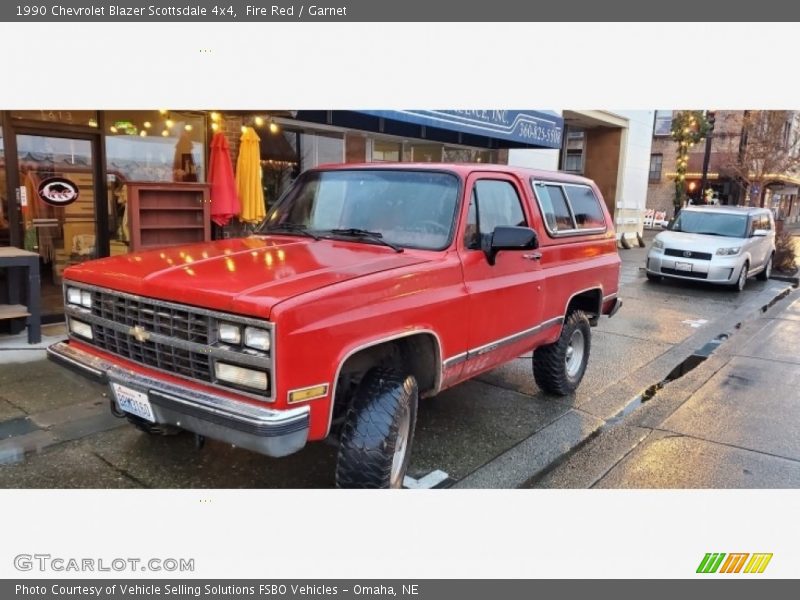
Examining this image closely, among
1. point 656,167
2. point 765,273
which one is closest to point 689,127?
point 765,273

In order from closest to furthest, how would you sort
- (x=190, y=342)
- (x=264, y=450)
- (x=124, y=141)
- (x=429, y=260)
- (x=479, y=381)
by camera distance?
(x=264, y=450), (x=190, y=342), (x=429, y=260), (x=479, y=381), (x=124, y=141)

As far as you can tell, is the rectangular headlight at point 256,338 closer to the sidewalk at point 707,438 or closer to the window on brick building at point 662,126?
the sidewalk at point 707,438

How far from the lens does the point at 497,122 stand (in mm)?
9766

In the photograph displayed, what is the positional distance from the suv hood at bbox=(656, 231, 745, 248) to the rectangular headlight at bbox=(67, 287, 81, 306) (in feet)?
36.6

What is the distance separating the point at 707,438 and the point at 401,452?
263cm

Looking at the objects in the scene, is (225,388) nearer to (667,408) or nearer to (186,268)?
(186,268)

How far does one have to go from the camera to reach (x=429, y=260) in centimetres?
354

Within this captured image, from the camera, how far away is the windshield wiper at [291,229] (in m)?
4.04

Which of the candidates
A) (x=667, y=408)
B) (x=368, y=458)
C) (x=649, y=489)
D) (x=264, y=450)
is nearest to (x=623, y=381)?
(x=667, y=408)

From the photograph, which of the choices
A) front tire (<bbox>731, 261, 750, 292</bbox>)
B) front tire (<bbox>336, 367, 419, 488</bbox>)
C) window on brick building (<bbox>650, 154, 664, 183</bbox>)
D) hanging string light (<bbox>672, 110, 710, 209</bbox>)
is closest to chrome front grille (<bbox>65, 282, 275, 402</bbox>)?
front tire (<bbox>336, 367, 419, 488</bbox>)

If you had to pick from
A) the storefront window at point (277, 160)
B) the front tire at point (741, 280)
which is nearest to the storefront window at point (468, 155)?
the storefront window at point (277, 160)

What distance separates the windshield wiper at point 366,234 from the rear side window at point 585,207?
2.24 meters

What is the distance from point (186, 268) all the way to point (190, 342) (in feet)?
1.69

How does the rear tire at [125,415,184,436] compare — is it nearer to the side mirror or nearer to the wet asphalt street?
the wet asphalt street
